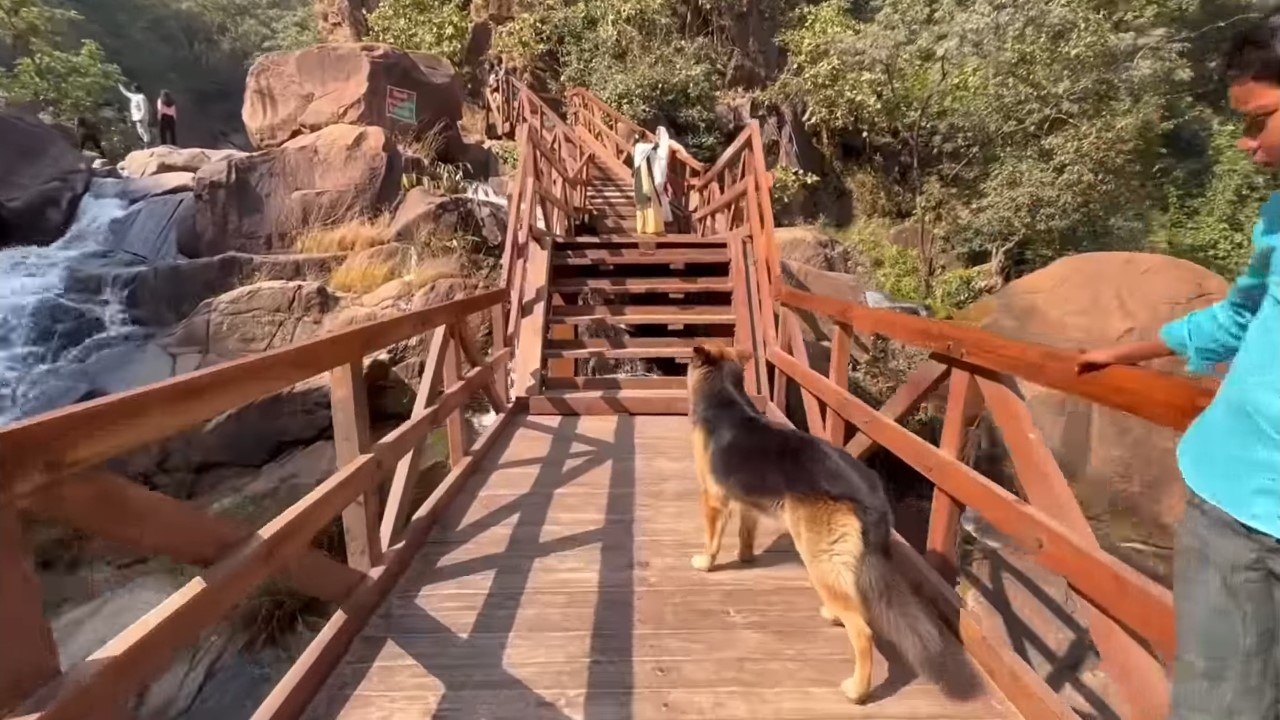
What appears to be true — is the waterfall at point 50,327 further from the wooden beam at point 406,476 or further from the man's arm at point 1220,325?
the man's arm at point 1220,325

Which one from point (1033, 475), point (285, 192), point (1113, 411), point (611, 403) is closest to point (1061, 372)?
point (1033, 475)

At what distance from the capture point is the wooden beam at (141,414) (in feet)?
3.57

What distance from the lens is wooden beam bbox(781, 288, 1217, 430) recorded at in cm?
127

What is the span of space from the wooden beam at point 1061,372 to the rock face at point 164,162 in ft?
52.6

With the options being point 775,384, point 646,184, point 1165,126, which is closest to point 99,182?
point 646,184

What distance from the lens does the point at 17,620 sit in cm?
106

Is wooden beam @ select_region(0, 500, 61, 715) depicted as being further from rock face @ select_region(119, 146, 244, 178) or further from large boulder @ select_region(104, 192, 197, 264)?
rock face @ select_region(119, 146, 244, 178)

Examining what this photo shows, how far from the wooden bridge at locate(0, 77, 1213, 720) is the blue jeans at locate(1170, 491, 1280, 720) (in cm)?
26

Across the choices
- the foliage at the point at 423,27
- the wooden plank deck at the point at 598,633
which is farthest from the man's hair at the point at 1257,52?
the foliage at the point at 423,27

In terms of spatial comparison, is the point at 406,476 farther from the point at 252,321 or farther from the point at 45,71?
the point at 45,71

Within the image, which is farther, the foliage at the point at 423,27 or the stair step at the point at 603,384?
the foliage at the point at 423,27

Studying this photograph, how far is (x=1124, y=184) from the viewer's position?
12.5m

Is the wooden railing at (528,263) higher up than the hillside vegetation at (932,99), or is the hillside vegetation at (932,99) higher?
the hillside vegetation at (932,99)

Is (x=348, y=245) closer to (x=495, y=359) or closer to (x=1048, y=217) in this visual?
(x=495, y=359)
